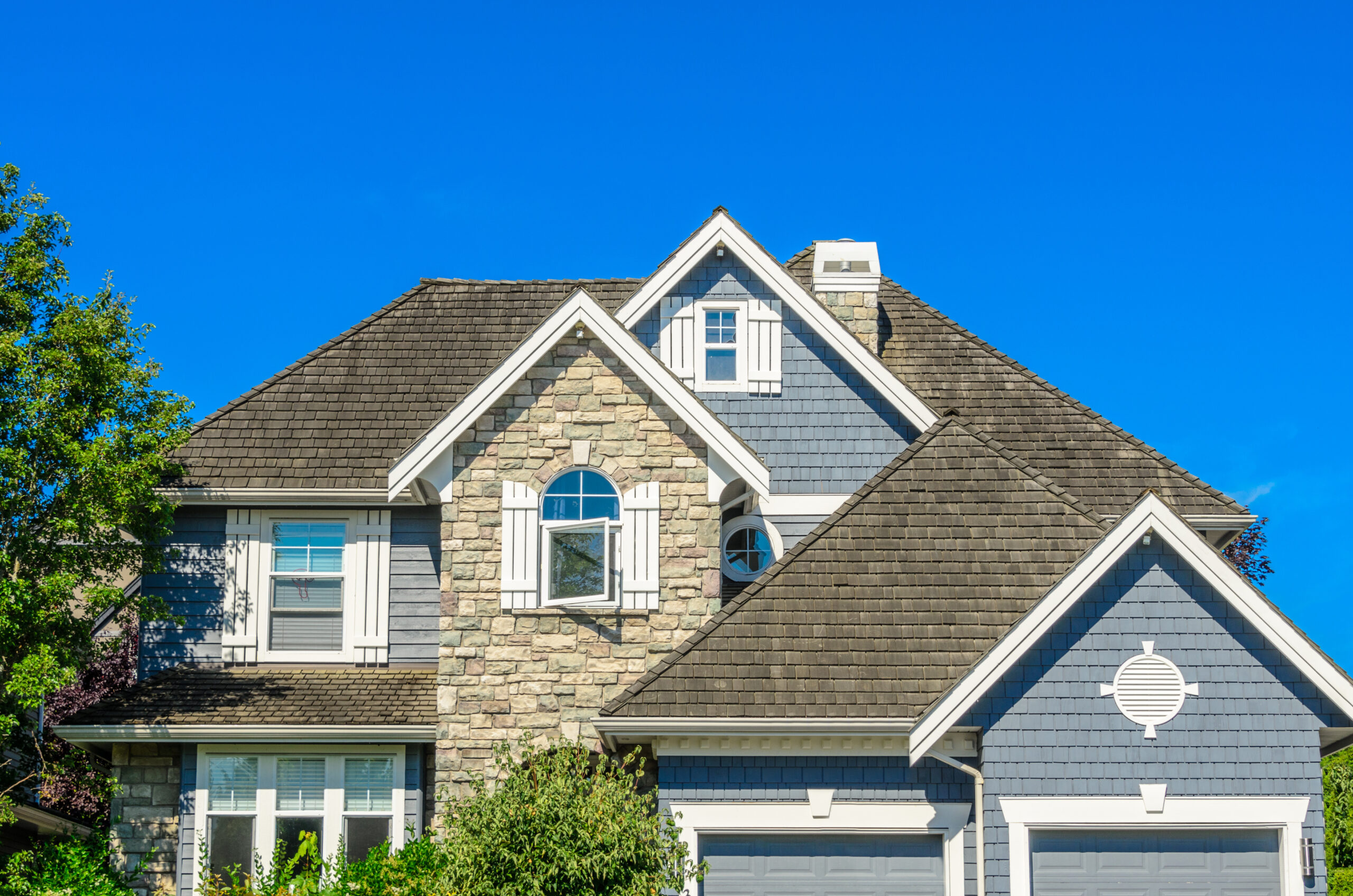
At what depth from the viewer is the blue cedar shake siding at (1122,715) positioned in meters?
13.1

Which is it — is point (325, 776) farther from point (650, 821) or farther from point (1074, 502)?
point (1074, 502)

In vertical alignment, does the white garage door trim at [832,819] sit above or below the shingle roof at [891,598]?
below

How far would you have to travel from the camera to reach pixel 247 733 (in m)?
15.5

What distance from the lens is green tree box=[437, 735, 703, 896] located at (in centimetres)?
1244

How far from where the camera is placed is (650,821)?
1294 cm

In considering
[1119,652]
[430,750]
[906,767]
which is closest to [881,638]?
[906,767]

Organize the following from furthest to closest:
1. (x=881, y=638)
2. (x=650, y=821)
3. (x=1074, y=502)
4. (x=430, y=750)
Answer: (x=430, y=750) < (x=1074, y=502) < (x=881, y=638) < (x=650, y=821)

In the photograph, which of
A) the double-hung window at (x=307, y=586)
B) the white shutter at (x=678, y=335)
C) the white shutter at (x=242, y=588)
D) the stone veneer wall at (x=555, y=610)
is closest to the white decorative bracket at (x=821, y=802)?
the stone veneer wall at (x=555, y=610)

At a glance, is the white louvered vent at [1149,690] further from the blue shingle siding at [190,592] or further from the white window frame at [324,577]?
the blue shingle siding at [190,592]

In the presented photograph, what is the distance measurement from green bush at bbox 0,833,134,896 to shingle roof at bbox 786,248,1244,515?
11295mm

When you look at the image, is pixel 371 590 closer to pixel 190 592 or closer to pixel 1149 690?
pixel 190 592

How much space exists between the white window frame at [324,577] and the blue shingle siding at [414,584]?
475 mm

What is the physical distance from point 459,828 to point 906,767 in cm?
439

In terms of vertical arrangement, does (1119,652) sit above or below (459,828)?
above
